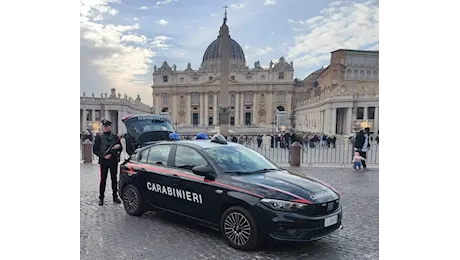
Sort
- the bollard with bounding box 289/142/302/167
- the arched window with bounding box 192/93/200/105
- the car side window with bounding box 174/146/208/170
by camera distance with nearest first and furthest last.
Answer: the car side window with bounding box 174/146/208/170 < the bollard with bounding box 289/142/302/167 < the arched window with bounding box 192/93/200/105

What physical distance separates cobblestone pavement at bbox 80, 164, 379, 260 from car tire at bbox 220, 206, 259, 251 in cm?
11

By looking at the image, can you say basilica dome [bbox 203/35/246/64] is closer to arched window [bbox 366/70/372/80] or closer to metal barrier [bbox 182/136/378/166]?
arched window [bbox 366/70/372/80]

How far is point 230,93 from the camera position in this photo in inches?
3669

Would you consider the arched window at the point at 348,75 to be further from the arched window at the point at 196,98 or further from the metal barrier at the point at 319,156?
the metal barrier at the point at 319,156

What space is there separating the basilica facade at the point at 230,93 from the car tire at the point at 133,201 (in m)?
84.7

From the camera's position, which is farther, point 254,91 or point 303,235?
point 254,91

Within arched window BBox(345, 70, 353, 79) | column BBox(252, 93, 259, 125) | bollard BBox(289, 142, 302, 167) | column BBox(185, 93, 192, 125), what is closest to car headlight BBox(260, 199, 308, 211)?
bollard BBox(289, 142, 302, 167)

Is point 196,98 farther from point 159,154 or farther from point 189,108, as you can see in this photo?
point 159,154

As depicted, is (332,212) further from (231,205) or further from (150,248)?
(150,248)

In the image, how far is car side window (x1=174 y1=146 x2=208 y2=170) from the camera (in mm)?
5461
